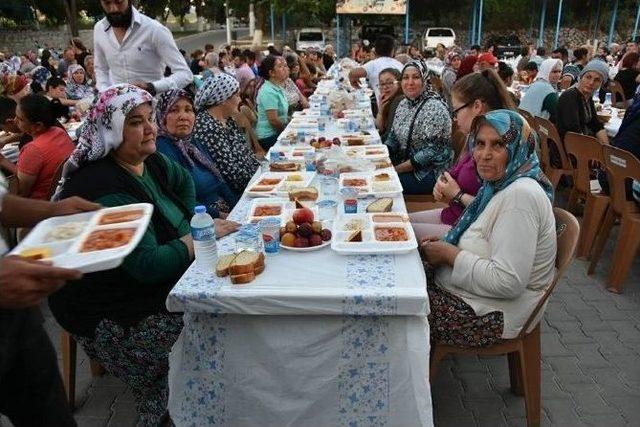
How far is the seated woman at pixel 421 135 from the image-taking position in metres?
4.14

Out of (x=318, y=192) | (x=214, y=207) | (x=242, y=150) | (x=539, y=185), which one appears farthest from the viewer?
(x=242, y=150)

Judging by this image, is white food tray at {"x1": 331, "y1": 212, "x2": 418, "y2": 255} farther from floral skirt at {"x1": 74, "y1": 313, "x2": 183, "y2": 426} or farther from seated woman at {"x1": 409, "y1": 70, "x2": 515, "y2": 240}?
floral skirt at {"x1": 74, "y1": 313, "x2": 183, "y2": 426}

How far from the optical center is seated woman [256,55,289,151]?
19.3ft

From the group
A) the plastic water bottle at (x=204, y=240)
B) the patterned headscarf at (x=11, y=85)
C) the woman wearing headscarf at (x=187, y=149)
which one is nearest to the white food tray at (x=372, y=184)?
the woman wearing headscarf at (x=187, y=149)

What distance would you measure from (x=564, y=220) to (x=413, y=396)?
1.06 m

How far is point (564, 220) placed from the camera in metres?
2.25

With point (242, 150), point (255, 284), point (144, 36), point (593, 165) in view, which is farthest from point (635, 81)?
point (255, 284)

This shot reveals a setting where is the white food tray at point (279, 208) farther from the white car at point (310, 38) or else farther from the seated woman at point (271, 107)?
the white car at point (310, 38)

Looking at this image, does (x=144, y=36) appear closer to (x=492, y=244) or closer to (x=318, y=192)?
(x=318, y=192)

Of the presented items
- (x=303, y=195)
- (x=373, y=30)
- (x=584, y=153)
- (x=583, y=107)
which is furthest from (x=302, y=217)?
(x=373, y=30)

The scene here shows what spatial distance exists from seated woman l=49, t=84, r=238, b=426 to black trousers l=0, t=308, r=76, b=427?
0.37 metres

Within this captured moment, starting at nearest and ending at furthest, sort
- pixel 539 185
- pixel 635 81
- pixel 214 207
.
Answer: pixel 539 185 → pixel 214 207 → pixel 635 81

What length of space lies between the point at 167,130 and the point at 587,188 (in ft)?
11.1

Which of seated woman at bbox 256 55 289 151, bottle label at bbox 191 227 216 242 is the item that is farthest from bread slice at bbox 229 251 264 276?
seated woman at bbox 256 55 289 151
